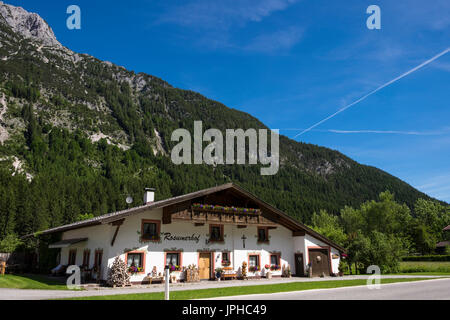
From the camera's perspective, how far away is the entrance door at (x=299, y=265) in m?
27.7

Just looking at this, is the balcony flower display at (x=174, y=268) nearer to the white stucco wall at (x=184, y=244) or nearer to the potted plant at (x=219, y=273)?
the white stucco wall at (x=184, y=244)

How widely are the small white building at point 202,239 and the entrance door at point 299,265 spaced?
0.04 metres

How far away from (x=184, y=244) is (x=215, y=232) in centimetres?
276

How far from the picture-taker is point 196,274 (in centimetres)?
2333

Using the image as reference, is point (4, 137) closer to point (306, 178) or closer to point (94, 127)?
point (94, 127)

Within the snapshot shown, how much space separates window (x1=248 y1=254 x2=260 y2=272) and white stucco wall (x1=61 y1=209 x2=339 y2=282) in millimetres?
333

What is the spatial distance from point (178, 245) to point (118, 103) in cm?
15070

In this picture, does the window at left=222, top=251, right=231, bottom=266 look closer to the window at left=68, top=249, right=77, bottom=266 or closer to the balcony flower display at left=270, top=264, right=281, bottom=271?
the balcony flower display at left=270, top=264, right=281, bottom=271

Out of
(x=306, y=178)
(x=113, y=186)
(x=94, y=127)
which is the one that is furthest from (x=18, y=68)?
(x=306, y=178)

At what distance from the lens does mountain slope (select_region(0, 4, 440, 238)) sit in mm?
73500

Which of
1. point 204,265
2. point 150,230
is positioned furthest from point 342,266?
point 150,230

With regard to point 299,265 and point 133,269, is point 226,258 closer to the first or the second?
point 299,265

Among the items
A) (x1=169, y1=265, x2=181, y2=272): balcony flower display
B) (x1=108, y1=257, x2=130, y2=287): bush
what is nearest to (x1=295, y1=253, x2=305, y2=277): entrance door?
(x1=169, y1=265, x2=181, y2=272): balcony flower display
